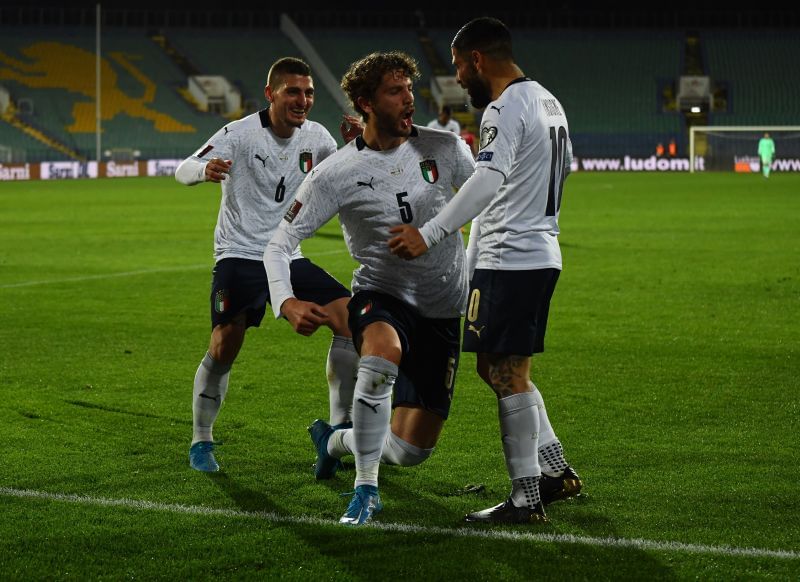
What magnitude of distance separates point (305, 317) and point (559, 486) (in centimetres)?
132

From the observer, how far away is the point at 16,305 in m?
12.3

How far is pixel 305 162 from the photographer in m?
6.66

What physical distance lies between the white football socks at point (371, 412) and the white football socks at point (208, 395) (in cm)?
127

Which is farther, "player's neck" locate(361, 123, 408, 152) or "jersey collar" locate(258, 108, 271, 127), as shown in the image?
"jersey collar" locate(258, 108, 271, 127)

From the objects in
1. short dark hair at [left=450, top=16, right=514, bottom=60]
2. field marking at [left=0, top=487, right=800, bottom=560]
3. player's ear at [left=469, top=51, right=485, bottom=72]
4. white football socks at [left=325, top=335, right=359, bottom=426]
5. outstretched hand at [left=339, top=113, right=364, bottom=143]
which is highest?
short dark hair at [left=450, top=16, right=514, bottom=60]

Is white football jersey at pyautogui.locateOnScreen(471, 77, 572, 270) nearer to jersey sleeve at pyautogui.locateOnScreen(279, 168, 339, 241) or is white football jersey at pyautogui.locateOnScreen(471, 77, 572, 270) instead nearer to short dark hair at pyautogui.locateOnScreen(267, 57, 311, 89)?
jersey sleeve at pyautogui.locateOnScreen(279, 168, 339, 241)

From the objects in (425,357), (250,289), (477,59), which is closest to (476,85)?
(477,59)

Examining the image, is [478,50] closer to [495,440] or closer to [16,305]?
[495,440]

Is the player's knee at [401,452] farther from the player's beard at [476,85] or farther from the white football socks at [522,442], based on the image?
the player's beard at [476,85]

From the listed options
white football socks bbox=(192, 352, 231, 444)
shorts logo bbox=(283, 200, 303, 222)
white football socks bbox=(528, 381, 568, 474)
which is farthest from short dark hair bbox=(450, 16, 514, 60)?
white football socks bbox=(192, 352, 231, 444)

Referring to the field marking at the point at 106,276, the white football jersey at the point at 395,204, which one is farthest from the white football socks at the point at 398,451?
the field marking at the point at 106,276

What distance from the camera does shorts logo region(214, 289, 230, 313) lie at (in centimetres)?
631

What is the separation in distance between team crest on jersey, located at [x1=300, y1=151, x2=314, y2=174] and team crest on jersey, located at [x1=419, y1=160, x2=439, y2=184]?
1.50 meters

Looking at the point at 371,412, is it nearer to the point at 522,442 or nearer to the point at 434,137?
the point at 522,442
